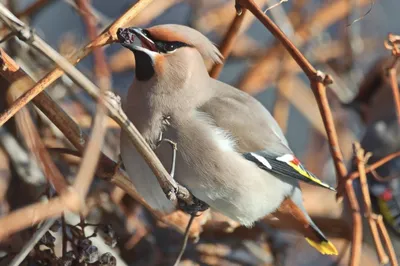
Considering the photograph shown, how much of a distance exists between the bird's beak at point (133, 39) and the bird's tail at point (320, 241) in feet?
2.18

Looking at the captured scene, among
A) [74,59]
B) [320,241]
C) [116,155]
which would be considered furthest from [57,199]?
[116,155]

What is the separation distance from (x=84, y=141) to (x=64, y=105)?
0.79 metres

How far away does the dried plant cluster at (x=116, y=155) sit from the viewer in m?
1.23

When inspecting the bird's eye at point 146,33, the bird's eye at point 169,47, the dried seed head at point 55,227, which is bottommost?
the dried seed head at point 55,227

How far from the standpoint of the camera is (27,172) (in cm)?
213

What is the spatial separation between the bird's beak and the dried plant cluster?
0.07 metres

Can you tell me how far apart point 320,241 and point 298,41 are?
1.01 metres

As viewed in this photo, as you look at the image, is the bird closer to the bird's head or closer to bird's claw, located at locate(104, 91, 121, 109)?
the bird's head

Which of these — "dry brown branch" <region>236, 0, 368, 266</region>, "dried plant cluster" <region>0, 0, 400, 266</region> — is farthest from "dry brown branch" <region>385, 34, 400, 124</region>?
"dry brown branch" <region>236, 0, 368, 266</region>

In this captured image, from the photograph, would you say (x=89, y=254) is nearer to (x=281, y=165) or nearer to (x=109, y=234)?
(x=109, y=234)

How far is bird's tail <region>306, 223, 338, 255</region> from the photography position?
2.07 metres

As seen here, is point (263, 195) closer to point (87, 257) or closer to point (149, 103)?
point (149, 103)

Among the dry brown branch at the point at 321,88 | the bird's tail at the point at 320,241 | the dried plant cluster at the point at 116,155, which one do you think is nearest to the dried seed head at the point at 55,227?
the dried plant cluster at the point at 116,155

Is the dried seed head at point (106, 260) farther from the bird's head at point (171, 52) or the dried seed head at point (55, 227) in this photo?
the bird's head at point (171, 52)
